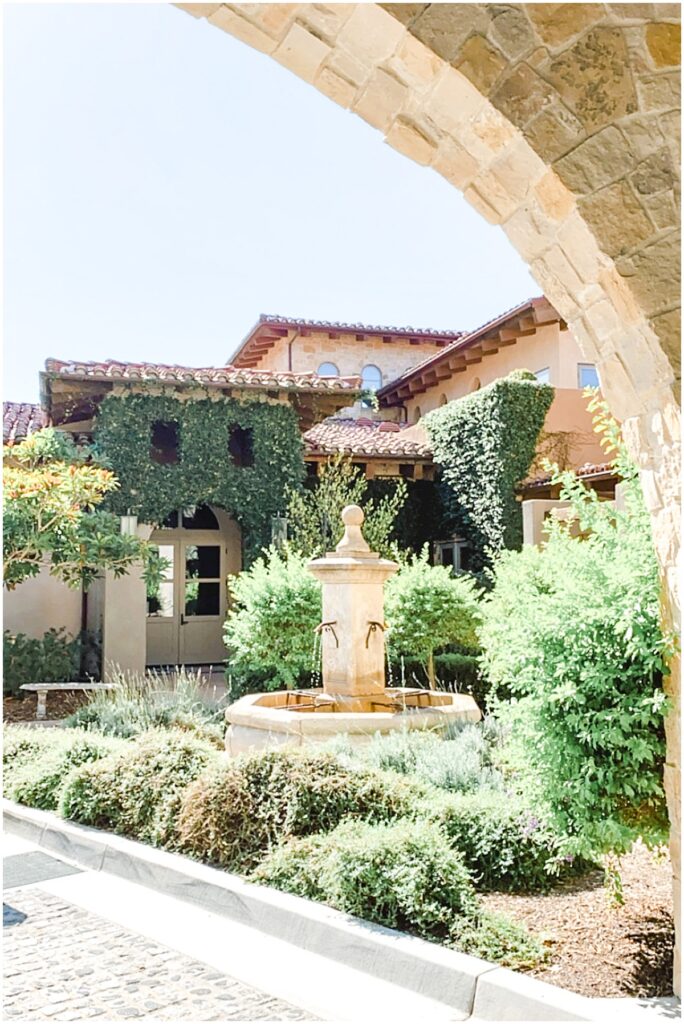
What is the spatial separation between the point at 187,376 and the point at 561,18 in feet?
39.0

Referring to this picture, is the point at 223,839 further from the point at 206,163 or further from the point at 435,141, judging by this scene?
the point at 206,163

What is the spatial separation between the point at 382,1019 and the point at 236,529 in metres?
14.1

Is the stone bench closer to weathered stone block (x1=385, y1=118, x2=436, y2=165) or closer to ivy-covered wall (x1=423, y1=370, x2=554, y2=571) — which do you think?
ivy-covered wall (x1=423, y1=370, x2=554, y2=571)

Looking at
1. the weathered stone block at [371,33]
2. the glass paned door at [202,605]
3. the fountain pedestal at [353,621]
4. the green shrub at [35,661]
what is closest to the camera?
the weathered stone block at [371,33]

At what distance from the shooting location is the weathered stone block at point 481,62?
9.50 ft

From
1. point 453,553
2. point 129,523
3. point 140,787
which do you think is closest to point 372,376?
point 453,553

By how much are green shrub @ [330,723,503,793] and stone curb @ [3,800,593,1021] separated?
118 cm

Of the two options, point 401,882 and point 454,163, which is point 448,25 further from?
point 401,882

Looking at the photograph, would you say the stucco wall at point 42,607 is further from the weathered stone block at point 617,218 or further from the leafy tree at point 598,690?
the weathered stone block at point 617,218

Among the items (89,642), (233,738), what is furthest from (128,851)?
(89,642)

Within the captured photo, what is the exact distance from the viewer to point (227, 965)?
3.71m

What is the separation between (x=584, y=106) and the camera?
291cm

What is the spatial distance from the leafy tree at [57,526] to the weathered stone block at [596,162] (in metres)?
7.95

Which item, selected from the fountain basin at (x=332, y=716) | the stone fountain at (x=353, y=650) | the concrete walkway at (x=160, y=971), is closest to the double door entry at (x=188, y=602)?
the fountain basin at (x=332, y=716)
